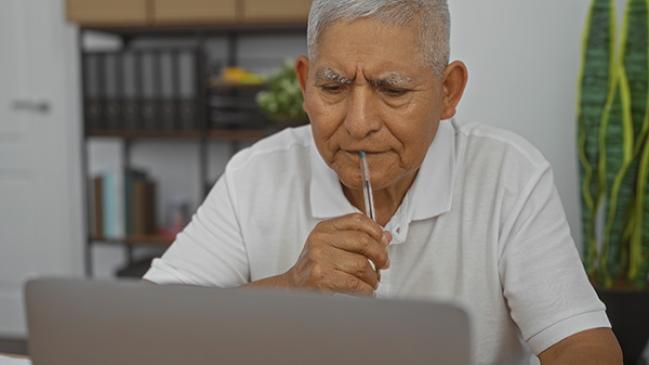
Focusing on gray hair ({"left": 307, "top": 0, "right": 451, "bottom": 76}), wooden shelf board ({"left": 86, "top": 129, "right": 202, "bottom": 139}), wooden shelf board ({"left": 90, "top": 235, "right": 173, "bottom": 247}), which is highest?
gray hair ({"left": 307, "top": 0, "right": 451, "bottom": 76})

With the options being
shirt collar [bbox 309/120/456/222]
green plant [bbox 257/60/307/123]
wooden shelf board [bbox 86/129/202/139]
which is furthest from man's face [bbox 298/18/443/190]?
wooden shelf board [bbox 86/129/202/139]

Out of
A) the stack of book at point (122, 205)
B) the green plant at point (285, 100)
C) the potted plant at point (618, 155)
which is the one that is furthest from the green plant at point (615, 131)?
the stack of book at point (122, 205)

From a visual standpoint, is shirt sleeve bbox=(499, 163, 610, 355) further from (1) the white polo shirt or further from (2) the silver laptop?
(2) the silver laptop

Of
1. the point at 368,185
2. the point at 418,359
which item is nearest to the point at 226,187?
Result: the point at 368,185

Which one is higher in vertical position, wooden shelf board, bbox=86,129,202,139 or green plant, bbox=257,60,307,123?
green plant, bbox=257,60,307,123

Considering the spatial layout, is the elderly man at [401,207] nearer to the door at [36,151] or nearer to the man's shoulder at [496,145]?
the man's shoulder at [496,145]

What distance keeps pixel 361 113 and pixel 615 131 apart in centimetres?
98

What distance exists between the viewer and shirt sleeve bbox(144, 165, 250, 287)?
121 centimetres

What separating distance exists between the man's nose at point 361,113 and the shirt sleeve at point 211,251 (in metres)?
0.34

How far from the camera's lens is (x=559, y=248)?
110 centimetres

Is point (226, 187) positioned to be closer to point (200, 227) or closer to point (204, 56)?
point (200, 227)

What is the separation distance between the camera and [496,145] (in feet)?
4.08

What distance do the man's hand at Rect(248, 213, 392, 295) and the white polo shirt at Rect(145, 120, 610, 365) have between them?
0.81 feet

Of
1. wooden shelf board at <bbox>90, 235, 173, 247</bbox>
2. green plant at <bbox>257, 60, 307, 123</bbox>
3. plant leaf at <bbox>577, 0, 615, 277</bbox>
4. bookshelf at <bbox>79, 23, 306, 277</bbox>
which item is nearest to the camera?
plant leaf at <bbox>577, 0, 615, 277</bbox>
